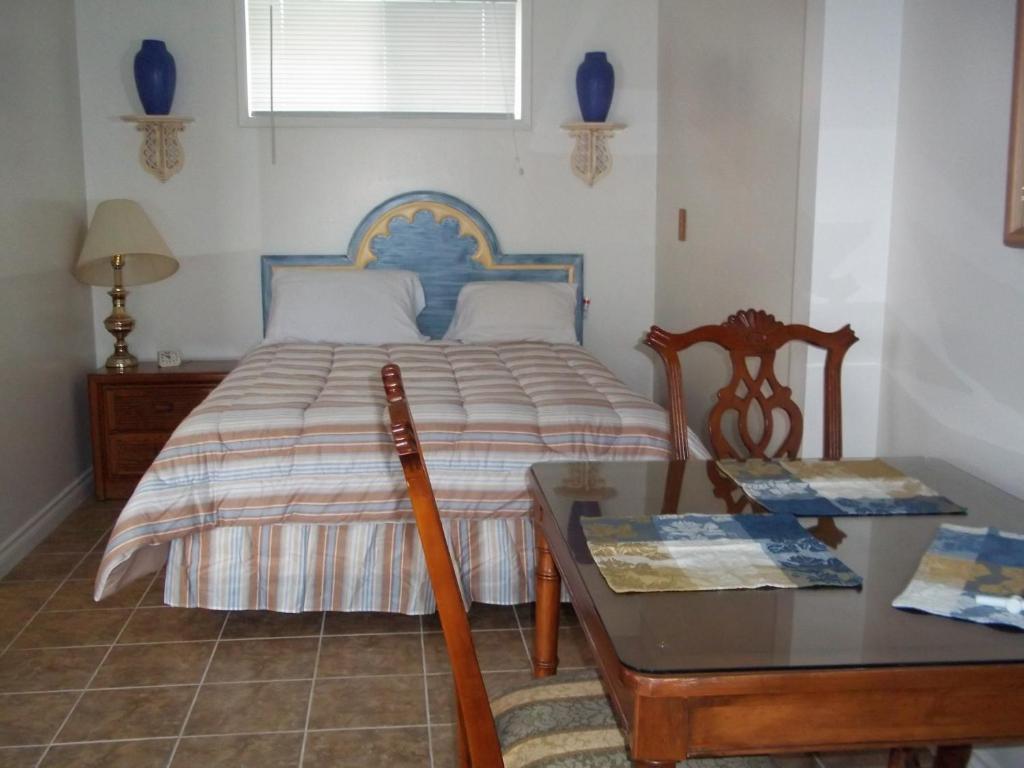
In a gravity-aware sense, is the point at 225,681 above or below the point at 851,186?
below

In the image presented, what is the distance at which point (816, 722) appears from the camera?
1112 mm

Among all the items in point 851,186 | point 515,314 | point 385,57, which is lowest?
point 515,314

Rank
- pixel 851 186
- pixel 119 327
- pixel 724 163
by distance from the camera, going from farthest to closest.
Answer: pixel 119 327 → pixel 724 163 → pixel 851 186

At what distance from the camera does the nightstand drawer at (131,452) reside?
409 centimetres

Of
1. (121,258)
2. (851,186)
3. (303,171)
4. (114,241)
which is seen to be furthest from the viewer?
(303,171)

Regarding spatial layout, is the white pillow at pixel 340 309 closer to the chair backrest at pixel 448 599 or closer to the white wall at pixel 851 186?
the white wall at pixel 851 186

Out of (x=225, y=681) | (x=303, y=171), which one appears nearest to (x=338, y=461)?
(x=225, y=681)

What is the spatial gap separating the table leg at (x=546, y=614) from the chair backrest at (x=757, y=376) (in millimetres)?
598

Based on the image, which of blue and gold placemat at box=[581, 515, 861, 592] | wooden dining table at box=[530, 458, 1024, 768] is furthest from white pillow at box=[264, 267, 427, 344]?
wooden dining table at box=[530, 458, 1024, 768]

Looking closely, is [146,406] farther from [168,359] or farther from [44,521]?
[44,521]

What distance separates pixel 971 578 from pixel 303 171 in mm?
3733

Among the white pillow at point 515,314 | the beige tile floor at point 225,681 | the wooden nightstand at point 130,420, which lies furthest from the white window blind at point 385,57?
the beige tile floor at point 225,681

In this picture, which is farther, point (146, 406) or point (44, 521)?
point (146, 406)

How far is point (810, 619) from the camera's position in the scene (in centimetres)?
121
